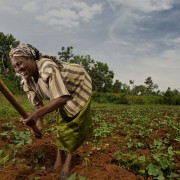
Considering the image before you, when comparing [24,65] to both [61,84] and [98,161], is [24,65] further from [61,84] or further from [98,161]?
[98,161]

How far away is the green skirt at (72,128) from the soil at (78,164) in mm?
313

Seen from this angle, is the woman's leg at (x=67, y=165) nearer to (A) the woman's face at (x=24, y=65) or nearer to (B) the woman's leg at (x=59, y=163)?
(B) the woman's leg at (x=59, y=163)

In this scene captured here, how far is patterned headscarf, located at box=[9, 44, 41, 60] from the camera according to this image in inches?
122

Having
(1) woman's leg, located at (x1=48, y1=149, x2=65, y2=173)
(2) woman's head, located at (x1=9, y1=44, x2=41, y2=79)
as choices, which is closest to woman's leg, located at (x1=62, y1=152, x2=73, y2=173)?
(1) woman's leg, located at (x1=48, y1=149, x2=65, y2=173)

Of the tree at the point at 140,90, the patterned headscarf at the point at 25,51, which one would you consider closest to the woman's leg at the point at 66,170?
the patterned headscarf at the point at 25,51

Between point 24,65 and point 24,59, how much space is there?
55 mm

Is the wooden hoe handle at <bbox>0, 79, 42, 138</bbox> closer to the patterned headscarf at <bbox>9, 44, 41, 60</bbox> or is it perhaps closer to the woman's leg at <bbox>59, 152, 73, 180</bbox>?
the patterned headscarf at <bbox>9, 44, 41, 60</bbox>

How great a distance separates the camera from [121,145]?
5145 mm

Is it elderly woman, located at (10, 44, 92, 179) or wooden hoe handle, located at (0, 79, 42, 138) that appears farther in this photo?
elderly woman, located at (10, 44, 92, 179)

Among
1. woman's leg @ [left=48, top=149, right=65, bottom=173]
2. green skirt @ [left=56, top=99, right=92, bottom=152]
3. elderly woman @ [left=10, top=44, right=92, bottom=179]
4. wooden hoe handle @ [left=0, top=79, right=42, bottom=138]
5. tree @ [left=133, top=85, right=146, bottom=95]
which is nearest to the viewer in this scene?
wooden hoe handle @ [left=0, top=79, right=42, bottom=138]

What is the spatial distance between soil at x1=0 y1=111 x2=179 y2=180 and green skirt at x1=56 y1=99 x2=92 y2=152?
31 cm

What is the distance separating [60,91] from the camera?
3078 mm

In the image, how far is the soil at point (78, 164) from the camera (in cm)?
348

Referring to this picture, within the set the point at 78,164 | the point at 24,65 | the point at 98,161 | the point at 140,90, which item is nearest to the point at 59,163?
the point at 78,164
